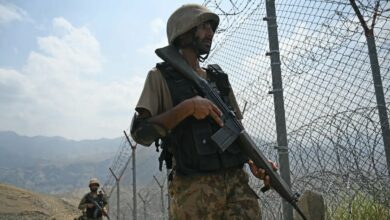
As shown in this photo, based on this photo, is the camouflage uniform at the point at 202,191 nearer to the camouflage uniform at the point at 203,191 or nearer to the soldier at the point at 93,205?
the camouflage uniform at the point at 203,191

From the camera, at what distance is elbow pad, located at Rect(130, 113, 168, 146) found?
2.27 m

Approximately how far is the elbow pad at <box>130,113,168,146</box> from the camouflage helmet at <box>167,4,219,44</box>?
549 mm

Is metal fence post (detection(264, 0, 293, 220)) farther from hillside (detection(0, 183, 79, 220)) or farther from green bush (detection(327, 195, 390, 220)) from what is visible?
hillside (detection(0, 183, 79, 220))

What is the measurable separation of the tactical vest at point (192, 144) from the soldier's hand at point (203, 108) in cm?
10

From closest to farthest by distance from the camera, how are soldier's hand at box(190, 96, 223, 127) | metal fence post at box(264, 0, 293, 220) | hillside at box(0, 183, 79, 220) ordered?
soldier's hand at box(190, 96, 223, 127)
metal fence post at box(264, 0, 293, 220)
hillside at box(0, 183, 79, 220)

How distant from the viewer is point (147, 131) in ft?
7.48

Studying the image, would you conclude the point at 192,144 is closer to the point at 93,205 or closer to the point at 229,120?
the point at 229,120

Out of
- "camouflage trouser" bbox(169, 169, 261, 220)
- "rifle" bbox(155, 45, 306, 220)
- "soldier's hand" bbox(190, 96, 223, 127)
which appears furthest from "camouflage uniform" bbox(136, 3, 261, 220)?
→ "soldier's hand" bbox(190, 96, 223, 127)

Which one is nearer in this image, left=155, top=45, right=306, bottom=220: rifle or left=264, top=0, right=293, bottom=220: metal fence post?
left=155, top=45, right=306, bottom=220: rifle

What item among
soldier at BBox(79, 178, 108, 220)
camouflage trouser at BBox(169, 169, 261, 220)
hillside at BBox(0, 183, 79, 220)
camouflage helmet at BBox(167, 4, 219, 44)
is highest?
camouflage helmet at BBox(167, 4, 219, 44)

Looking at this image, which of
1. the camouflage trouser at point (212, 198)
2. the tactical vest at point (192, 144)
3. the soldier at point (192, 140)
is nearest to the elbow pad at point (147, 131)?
the soldier at point (192, 140)

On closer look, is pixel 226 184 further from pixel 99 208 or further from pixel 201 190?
pixel 99 208

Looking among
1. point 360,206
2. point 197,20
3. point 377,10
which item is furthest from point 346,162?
point 197,20

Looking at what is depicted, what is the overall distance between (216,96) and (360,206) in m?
1.78
